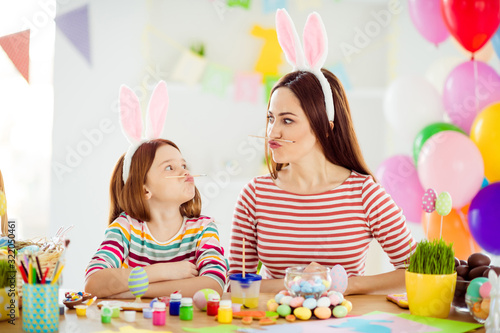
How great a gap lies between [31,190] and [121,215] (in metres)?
2.03

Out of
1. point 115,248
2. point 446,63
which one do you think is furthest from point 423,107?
point 115,248

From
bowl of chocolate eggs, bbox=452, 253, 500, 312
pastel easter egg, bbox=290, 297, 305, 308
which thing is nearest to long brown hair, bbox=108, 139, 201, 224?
pastel easter egg, bbox=290, 297, 305, 308

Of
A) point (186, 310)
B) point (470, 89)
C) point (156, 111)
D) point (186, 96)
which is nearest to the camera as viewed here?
point (186, 310)

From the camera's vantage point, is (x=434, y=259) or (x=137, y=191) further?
(x=137, y=191)

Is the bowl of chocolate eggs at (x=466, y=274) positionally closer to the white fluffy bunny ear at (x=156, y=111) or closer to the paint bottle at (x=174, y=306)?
the paint bottle at (x=174, y=306)

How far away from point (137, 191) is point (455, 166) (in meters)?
1.65

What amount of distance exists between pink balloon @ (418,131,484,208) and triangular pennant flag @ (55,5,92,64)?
1.95m

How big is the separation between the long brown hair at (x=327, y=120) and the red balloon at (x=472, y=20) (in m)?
1.20

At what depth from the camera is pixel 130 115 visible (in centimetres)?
192

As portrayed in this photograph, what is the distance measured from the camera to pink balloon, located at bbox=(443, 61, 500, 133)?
3.04 m

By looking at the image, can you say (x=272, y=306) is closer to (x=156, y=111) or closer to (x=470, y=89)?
(x=156, y=111)

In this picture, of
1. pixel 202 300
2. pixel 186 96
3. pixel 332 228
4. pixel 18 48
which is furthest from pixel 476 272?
pixel 186 96

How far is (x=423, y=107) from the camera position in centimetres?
326

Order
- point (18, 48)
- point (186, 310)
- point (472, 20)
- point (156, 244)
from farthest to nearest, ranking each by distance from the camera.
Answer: point (472, 20)
point (18, 48)
point (156, 244)
point (186, 310)
